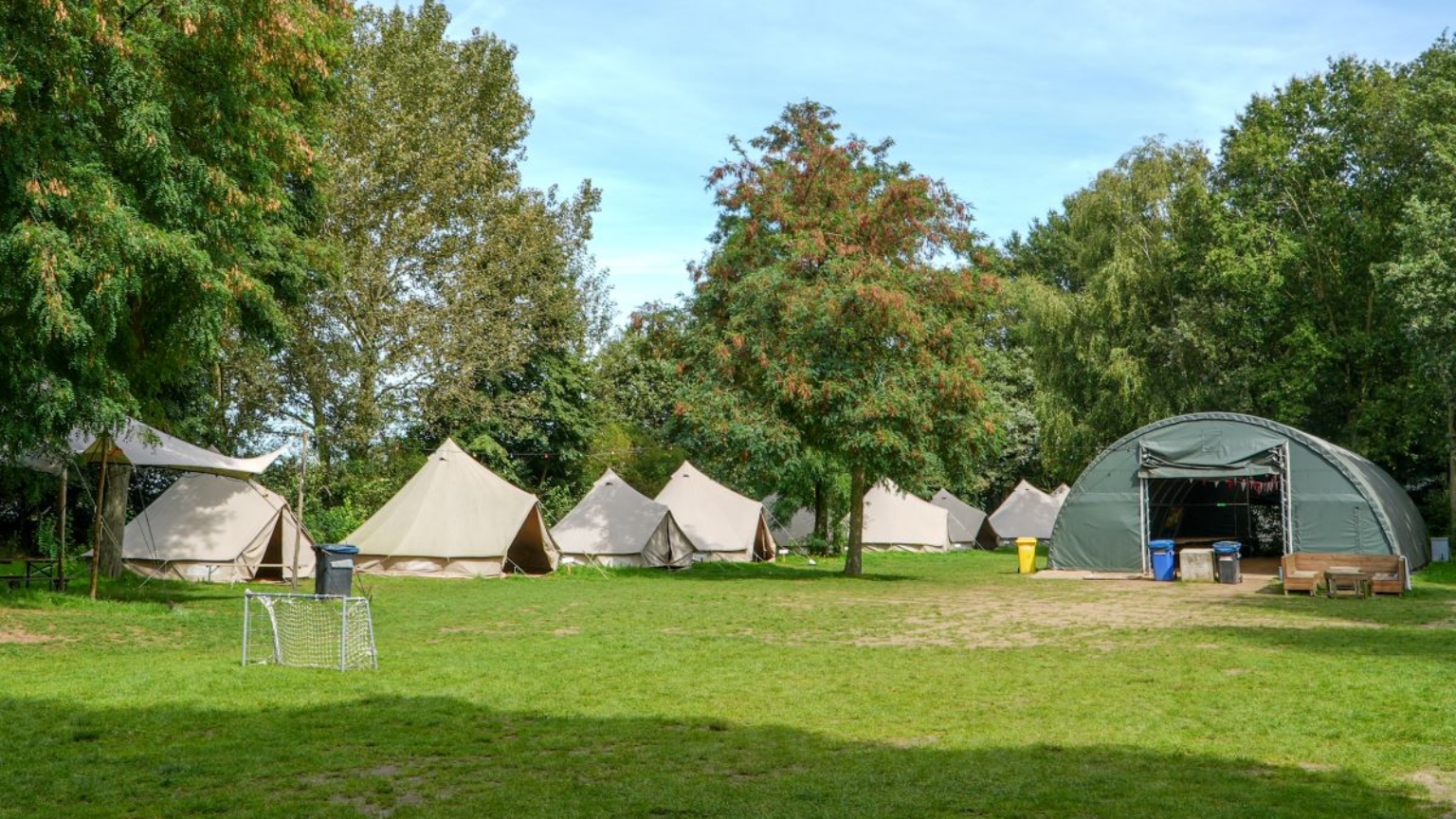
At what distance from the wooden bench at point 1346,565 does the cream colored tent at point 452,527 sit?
48.0 feet

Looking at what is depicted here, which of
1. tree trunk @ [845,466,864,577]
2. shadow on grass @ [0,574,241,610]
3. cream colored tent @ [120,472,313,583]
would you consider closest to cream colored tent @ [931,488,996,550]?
tree trunk @ [845,466,864,577]

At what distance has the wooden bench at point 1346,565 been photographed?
19.2m

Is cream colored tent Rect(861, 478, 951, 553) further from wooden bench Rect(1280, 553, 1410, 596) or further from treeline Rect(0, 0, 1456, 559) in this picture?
wooden bench Rect(1280, 553, 1410, 596)

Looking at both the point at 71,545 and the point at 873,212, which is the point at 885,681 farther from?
the point at 71,545

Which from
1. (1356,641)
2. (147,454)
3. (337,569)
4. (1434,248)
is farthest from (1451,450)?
(147,454)

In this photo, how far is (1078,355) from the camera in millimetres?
36312

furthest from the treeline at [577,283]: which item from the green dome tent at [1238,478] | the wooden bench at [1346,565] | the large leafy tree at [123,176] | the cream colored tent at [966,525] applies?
the wooden bench at [1346,565]

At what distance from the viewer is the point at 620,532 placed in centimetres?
2836

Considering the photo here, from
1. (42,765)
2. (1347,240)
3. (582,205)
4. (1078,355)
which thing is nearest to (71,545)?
(582,205)

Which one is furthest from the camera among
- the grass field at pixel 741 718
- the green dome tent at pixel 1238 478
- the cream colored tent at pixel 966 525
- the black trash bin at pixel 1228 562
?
the cream colored tent at pixel 966 525

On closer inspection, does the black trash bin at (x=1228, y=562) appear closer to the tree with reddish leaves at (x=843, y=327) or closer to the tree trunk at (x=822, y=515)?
the tree with reddish leaves at (x=843, y=327)

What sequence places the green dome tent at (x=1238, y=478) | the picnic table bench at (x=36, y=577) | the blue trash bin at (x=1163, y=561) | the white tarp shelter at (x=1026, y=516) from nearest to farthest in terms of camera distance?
the picnic table bench at (x=36, y=577)
the green dome tent at (x=1238, y=478)
the blue trash bin at (x=1163, y=561)
the white tarp shelter at (x=1026, y=516)

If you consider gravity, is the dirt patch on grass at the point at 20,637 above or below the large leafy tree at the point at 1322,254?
below

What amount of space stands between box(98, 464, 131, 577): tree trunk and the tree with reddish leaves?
10080 millimetres
